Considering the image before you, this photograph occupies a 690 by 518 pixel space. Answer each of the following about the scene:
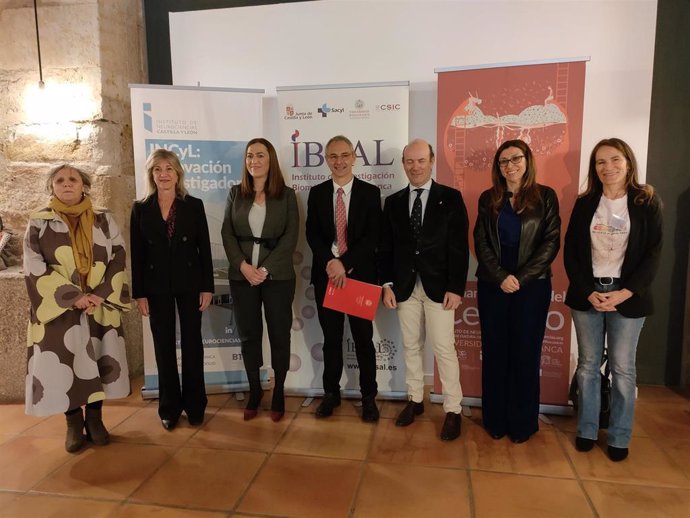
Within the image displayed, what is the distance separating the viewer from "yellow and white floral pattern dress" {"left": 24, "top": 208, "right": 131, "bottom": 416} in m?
2.45

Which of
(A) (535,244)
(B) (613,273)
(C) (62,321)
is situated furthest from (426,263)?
(C) (62,321)

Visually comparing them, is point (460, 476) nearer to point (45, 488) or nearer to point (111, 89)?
point (45, 488)

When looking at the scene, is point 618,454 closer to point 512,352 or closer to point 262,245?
point 512,352

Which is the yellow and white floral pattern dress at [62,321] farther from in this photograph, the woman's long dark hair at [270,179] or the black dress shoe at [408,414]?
the black dress shoe at [408,414]

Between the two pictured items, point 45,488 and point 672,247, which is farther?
point 672,247

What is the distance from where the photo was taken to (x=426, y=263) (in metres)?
2.65

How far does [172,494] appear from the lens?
2217 mm

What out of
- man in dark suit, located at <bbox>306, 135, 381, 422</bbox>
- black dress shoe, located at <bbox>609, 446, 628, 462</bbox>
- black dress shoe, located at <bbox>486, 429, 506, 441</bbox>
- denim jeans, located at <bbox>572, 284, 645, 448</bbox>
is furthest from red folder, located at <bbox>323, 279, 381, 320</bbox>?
black dress shoe, located at <bbox>609, 446, 628, 462</bbox>

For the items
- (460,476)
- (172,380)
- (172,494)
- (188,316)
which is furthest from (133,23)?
(460,476)

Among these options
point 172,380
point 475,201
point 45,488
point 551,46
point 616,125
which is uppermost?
point 551,46

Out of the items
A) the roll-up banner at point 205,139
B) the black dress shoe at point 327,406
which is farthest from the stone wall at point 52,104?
the black dress shoe at point 327,406

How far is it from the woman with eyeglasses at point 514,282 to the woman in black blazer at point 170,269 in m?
1.65

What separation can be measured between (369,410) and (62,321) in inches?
72.1

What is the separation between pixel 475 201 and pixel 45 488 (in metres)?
2.85
